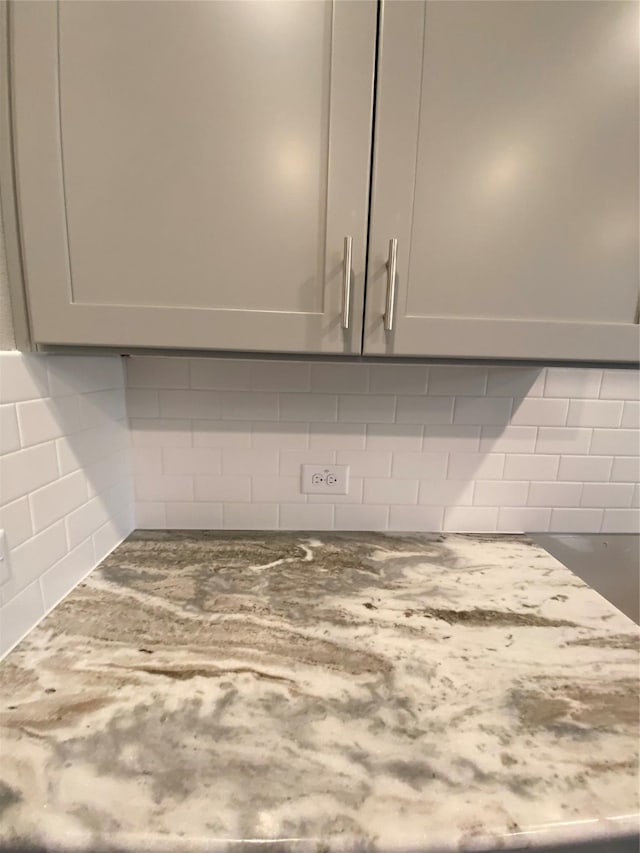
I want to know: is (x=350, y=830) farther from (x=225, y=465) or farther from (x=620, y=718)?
(x=225, y=465)

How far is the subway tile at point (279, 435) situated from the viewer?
118cm

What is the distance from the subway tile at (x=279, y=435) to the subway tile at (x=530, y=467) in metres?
0.57

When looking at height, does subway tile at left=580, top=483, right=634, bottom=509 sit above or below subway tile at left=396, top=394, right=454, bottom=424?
below

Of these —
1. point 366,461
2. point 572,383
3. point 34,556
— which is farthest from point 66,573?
point 572,383

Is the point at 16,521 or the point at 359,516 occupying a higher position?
the point at 16,521

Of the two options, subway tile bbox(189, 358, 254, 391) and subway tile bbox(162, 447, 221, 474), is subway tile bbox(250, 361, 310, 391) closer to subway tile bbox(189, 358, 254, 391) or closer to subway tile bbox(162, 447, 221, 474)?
subway tile bbox(189, 358, 254, 391)

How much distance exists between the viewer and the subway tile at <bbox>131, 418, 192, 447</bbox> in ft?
3.81

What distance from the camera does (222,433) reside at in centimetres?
118

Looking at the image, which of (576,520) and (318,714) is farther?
(576,520)

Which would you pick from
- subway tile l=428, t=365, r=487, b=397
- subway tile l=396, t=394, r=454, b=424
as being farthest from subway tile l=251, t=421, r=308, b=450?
subway tile l=428, t=365, r=487, b=397

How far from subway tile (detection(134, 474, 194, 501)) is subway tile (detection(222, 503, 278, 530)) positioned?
12cm

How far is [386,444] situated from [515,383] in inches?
16.4

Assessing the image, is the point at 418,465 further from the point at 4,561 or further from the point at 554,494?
the point at 4,561

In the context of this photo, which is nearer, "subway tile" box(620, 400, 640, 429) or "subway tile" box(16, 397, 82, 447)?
"subway tile" box(16, 397, 82, 447)
